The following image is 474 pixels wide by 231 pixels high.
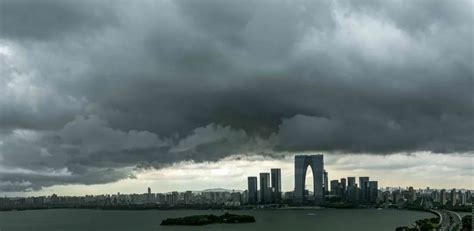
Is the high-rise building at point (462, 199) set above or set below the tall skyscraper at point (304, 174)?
below

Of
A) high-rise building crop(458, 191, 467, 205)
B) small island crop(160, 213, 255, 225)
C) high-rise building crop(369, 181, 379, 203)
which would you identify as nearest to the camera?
small island crop(160, 213, 255, 225)

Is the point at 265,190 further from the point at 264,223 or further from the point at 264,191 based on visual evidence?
the point at 264,223

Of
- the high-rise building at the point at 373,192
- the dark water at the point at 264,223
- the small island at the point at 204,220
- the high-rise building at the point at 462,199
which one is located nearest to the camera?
the dark water at the point at 264,223

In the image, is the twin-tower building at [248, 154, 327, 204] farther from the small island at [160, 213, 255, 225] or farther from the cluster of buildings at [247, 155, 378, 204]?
the small island at [160, 213, 255, 225]

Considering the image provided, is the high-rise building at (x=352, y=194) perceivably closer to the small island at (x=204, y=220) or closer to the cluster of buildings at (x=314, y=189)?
the cluster of buildings at (x=314, y=189)

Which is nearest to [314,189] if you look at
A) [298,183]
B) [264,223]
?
[298,183]

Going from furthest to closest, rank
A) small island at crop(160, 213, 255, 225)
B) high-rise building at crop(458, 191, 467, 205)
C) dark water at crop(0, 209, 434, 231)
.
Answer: high-rise building at crop(458, 191, 467, 205) → small island at crop(160, 213, 255, 225) → dark water at crop(0, 209, 434, 231)

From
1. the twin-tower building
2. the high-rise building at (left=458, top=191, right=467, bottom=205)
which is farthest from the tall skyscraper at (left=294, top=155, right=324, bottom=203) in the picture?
the high-rise building at (left=458, top=191, right=467, bottom=205)

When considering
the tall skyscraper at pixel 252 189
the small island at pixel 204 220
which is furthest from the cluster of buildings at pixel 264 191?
the small island at pixel 204 220
